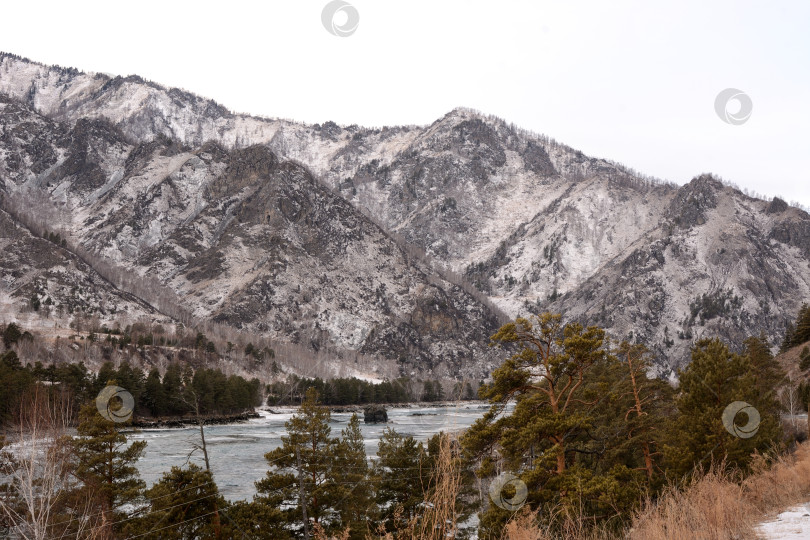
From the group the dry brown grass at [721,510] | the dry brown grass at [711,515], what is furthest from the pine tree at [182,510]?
the dry brown grass at [721,510]

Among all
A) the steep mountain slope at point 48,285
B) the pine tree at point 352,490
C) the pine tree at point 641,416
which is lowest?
the pine tree at point 352,490

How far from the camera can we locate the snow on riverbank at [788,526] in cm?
585

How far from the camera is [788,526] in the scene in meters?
6.34

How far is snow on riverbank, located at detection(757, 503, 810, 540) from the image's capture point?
19.2 feet

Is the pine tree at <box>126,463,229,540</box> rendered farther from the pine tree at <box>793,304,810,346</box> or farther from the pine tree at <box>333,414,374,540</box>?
the pine tree at <box>793,304,810,346</box>

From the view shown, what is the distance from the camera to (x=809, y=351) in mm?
60875

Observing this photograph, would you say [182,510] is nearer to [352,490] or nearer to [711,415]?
[352,490]

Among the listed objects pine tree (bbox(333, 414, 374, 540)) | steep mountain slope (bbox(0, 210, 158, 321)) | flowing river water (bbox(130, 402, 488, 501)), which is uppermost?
steep mountain slope (bbox(0, 210, 158, 321))

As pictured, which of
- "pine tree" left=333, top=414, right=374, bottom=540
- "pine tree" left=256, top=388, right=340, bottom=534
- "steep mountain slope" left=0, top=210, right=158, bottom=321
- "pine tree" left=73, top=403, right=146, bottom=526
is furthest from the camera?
"steep mountain slope" left=0, top=210, right=158, bottom=321

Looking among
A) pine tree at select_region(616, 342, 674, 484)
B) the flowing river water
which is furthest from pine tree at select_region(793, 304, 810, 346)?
pine tree at select_region(616, 342, 674, 484)

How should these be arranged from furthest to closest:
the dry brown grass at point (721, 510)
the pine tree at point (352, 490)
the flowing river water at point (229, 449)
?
the flowing river water at point (229, 449)
the pine tree at point (352, 490)
the dry brown grass at point (721, 510)

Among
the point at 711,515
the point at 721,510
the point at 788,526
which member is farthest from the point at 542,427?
the point at 788,526

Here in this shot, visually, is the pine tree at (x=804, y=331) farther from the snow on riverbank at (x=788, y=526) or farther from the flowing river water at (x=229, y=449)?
the snow on riverbank at (x=788, y=526)

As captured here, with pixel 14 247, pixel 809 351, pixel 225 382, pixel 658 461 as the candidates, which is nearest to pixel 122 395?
pixel 225 382
